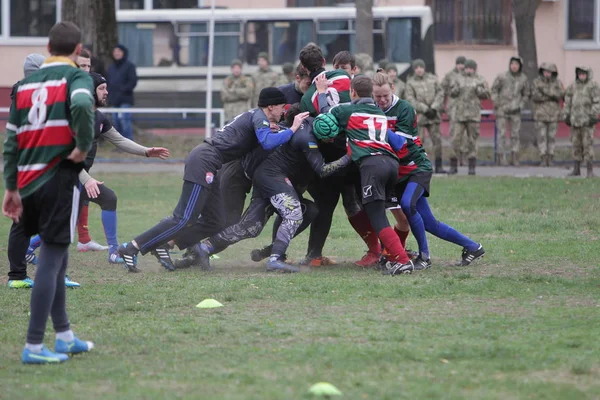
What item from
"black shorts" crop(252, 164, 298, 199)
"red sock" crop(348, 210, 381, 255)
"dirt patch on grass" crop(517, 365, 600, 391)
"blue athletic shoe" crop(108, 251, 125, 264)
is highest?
"black shorts" crop(252, 164, 298, 199)

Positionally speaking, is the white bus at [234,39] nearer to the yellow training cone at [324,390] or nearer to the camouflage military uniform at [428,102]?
the camouflage military uniform at [428,102]

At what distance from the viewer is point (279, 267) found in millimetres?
9508

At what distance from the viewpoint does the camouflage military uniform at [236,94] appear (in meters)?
22.5

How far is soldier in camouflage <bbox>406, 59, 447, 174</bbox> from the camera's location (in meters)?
19.9

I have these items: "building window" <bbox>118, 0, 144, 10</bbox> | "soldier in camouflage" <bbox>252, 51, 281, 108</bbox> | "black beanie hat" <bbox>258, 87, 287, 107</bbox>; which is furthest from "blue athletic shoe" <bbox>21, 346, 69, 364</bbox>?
"building window" <bbox>118, 0, 144, 10</bbox>

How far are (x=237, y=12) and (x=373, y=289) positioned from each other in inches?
806

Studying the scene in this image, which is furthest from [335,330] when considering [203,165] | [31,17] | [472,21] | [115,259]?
[31,17]

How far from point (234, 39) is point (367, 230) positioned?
18.6 metres

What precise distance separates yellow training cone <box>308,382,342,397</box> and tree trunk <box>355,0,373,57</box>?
19.4 meters

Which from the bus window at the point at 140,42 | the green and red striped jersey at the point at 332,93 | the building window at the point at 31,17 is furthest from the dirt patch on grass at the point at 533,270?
the building window at the point at 31,17

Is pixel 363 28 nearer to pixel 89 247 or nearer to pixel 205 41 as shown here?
pixel 205 41

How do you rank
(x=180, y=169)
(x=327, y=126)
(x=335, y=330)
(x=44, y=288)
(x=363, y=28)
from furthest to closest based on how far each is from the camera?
1. (x=363, y=28)
2. (x=180, y=169)
3. (x=327, y=126)
4. (x=335, y=330)
5. (x=44, y=288)

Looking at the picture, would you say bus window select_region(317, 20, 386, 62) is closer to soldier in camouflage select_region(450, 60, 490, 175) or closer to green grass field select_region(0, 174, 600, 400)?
soldier in camouflage select_region(450, 60, 490, 175)

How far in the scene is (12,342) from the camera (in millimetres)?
6699
